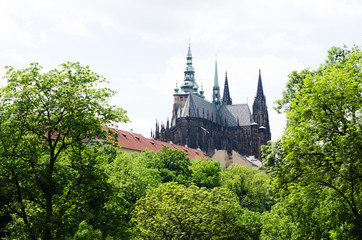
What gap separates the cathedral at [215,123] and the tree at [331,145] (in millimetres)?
107772

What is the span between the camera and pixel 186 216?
3559cm

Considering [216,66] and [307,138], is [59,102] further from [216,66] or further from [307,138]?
[216,66]

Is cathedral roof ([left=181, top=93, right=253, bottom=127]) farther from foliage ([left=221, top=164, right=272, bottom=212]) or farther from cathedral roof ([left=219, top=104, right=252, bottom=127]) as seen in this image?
foliage ([left=221, top=164, right=272, bottom=212])

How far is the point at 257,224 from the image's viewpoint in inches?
1825

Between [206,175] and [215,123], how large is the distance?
78637 mm

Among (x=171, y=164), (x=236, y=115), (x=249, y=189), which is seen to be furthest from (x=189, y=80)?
(x=171, y=164)

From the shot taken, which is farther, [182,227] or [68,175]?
[182,227]

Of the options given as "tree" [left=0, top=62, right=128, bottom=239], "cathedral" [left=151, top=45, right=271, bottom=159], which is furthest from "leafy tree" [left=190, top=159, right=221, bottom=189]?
"cathedral" [left=151, top=45, right=271, bottom=159]

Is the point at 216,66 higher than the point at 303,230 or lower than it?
higher

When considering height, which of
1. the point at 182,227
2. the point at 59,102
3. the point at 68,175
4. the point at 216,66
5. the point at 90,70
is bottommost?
the point at 182,227

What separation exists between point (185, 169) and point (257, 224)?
69.6 ft

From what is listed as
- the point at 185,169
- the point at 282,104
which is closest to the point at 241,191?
the point at 185,169

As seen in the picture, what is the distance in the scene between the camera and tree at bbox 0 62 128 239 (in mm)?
21641

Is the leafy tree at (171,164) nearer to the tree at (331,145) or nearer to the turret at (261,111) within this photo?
the tree at (331,145)
